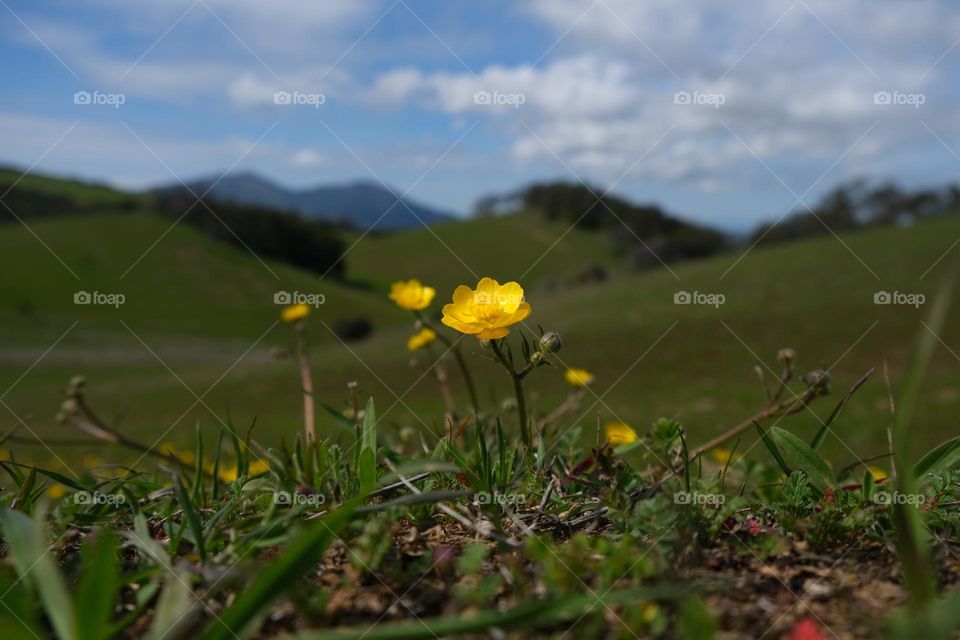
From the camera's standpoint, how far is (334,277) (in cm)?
6091

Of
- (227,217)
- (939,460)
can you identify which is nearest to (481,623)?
(939,460)

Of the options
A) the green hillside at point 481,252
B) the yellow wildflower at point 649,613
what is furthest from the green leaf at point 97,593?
the green hillside at point 481,252

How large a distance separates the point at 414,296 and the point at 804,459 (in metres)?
1.61

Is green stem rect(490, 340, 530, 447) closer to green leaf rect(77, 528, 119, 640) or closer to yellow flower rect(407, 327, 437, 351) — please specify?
green leaf rect(77, 528, 119, 640)

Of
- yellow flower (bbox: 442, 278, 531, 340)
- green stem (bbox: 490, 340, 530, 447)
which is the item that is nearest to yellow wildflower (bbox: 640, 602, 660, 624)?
green stem (bbox: 490, 340, 530, 447)

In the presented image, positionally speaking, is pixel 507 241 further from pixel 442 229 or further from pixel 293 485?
pixel 293 485

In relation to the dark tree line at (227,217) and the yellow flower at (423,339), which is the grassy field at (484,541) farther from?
the dark tree line at (227,217)

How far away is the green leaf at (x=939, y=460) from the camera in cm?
174

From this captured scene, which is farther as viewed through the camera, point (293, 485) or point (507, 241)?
point (507, 241)

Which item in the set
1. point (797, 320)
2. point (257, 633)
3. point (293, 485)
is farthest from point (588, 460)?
point (797, 320)

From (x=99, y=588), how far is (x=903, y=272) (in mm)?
28440

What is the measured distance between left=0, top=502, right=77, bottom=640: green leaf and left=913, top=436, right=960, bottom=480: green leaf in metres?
1.78

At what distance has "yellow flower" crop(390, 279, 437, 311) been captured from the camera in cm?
285

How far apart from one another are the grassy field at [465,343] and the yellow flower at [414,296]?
230mm
